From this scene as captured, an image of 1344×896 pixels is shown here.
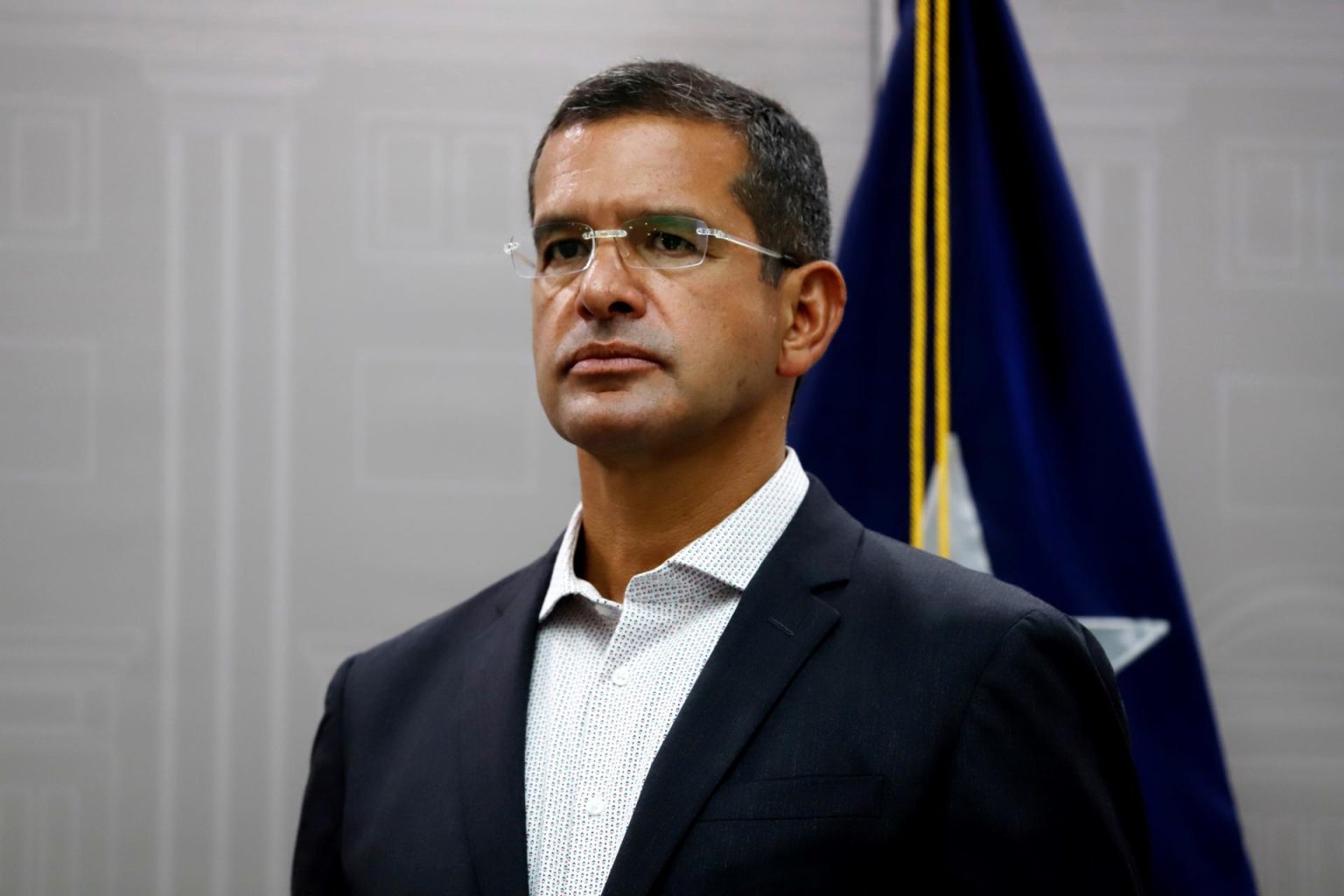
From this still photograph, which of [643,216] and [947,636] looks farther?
[643,216]

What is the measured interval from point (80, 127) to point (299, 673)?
2.85 ft

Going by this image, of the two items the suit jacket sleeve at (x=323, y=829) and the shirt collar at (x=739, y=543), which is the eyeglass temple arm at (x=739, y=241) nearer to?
the shirt collar at (x=739, y=543)

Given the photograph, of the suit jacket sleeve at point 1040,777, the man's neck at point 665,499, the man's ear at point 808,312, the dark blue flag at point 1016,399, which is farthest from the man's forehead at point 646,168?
the dark blue flag at point 1016,399

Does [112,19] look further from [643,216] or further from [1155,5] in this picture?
[1155,5]

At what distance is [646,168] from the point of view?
1102 mm

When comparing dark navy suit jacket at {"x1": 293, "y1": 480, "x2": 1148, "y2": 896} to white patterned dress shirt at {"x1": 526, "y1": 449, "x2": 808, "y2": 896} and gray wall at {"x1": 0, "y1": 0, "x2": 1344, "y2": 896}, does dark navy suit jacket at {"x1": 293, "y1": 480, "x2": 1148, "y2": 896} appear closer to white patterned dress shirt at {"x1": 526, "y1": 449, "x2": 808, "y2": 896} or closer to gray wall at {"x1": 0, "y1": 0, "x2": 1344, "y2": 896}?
white patterned dress shirt at {"x1": 526, "y1": 449, "x2": 808, "y2": 896}

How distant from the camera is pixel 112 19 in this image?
1.83 metres

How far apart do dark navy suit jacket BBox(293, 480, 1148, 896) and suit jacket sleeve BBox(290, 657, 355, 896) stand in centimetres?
11

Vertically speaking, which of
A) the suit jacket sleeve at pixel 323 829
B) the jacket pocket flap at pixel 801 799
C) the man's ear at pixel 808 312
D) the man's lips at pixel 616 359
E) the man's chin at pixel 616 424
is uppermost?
the man's ear at pixel 808 312

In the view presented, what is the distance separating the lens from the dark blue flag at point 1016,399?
1598 millimetres

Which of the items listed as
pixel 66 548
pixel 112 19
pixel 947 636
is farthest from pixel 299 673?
pixel 947 636

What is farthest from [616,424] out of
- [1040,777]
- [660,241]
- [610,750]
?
[1040,777]

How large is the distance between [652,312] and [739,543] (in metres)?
0.22

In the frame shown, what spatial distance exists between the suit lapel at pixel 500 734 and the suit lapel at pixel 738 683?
0.38 feet
